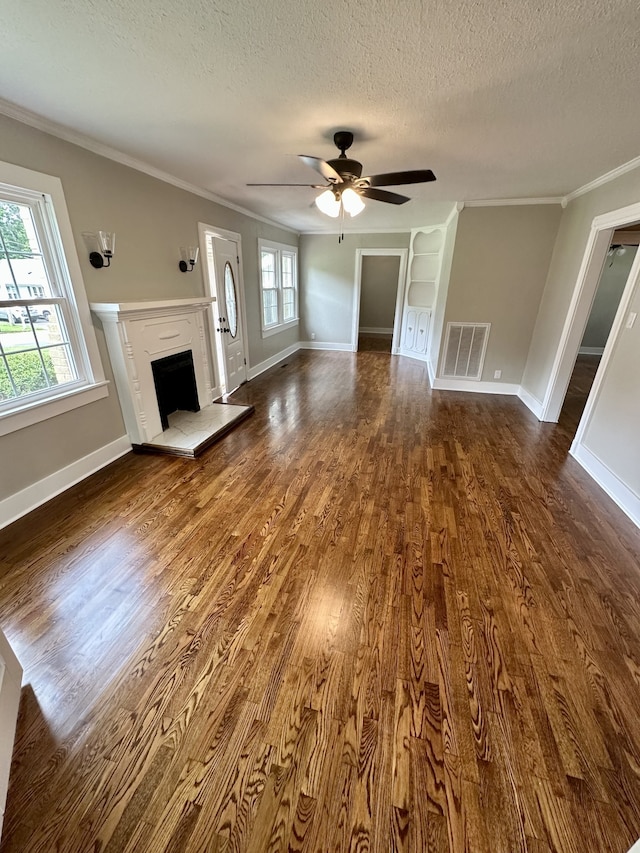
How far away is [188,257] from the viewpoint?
374 cm

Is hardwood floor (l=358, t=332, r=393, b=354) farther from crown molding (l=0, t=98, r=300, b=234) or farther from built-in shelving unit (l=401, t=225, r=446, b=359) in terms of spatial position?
crown molding (l=0, t=98, r=300, b=234)

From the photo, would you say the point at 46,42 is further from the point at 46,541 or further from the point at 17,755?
the point at 17,755

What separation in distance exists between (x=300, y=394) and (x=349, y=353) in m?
2.86

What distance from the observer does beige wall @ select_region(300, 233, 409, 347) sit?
6.76m

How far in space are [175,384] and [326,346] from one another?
438cm

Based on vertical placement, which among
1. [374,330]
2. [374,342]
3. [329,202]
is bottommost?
[374,342]

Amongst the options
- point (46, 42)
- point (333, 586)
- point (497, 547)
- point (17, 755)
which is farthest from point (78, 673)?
point (46, 42)

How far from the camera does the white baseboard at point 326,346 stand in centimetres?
758

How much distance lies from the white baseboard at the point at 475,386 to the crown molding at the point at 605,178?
90.4 inches

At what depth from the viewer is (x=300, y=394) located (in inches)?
195

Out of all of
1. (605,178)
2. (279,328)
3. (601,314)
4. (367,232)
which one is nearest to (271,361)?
(279,328)

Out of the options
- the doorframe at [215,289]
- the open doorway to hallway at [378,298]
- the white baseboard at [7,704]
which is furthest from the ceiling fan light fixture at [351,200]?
the open doorway to hallway at [378,298]

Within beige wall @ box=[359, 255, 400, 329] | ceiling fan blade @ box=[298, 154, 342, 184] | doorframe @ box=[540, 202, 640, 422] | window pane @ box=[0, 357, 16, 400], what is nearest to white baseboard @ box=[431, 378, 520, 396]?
doorframe @ box=[540, 202, 640, 422]

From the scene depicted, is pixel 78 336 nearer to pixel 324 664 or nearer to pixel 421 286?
pixel 324 664
